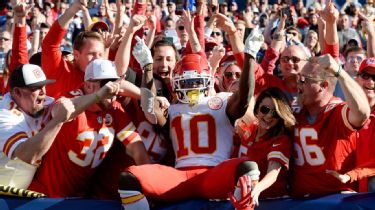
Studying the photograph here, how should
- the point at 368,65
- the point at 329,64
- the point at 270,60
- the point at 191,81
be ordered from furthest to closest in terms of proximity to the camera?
the point at 270,60
the point at 368,65
the point at 191,81
the point at 329,64

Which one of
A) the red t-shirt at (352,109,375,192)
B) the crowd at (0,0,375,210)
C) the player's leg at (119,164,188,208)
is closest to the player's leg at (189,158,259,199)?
the crowd at (0,0,375,210)

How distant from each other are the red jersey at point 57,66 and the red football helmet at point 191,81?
0.95 meters

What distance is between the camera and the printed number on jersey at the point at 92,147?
16.9ft

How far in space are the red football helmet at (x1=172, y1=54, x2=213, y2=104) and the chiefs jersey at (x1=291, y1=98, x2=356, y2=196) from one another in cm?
75

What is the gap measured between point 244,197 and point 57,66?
2.19 m

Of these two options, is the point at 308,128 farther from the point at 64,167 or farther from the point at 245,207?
the point at 64,167

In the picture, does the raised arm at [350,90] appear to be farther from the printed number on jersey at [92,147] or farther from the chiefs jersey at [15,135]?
the chiefs jersey at [15,135]

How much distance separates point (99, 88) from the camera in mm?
5133

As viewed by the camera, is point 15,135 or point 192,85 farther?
point 192,85

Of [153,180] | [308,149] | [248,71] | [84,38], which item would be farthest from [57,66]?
[308,149]

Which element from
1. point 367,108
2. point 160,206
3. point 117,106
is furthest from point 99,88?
point 367,108

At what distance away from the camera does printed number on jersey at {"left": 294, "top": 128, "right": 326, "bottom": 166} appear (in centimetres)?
482

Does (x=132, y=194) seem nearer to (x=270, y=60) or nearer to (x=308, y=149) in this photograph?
(x=308, y=149)

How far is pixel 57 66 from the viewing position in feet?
19.2
